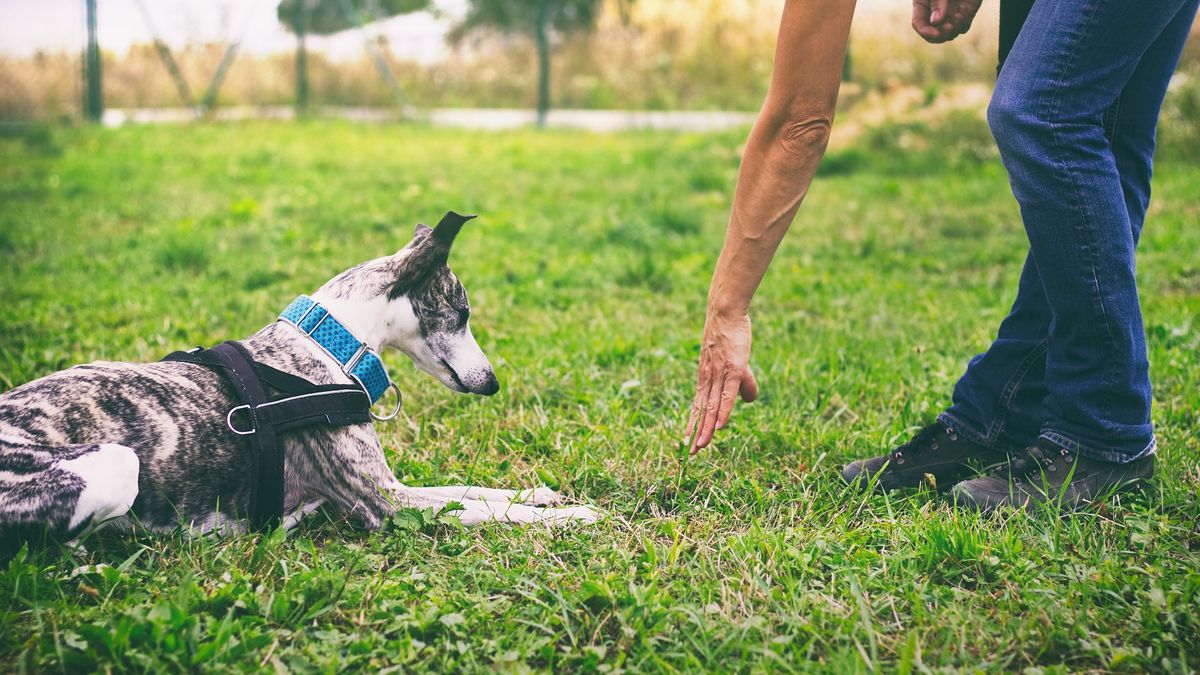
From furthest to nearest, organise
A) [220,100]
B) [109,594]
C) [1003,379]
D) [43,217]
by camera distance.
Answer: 1. [220,100]
2. [43,217]
3. [1003,379]
4. [109,594]

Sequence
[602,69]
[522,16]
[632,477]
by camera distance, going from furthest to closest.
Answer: [522,16]
[602,69]
[632,477]

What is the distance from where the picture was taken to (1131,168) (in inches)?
98.1

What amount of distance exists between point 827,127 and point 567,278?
2.97m

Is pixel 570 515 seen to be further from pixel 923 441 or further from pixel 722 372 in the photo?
pixel 923 441

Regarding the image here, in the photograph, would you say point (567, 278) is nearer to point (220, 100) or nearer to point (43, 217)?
point (43, 217)

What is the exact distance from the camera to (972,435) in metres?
2.77

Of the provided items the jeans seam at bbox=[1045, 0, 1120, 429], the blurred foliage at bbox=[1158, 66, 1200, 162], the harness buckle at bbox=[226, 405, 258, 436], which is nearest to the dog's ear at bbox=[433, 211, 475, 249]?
the harness buckle at bbox=[226, 405, 258, 436]

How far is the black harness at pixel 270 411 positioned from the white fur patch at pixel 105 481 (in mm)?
262

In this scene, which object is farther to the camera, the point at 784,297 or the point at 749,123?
the point at 749,123

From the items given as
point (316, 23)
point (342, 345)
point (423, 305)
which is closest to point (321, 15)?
point (316, 23)

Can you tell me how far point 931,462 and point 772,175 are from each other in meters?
1.03

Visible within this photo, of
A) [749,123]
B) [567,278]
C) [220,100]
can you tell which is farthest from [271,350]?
[220,100]

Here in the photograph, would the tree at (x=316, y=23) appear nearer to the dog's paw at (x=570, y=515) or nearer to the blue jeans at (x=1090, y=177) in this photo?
the dog's paw at (x=570, y=515)

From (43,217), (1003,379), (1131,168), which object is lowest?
(43,217)
